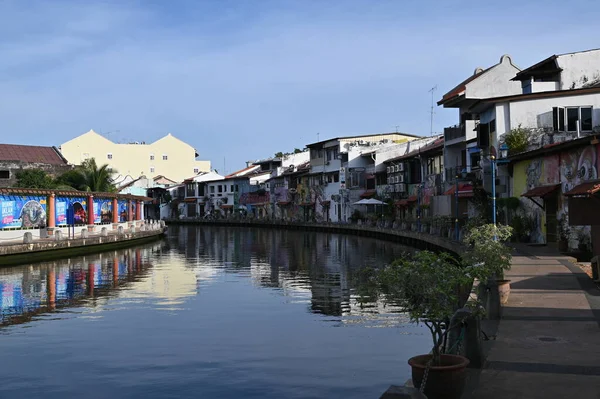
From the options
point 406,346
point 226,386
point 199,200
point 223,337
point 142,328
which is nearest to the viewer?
point 226,386

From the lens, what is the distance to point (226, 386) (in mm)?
11852

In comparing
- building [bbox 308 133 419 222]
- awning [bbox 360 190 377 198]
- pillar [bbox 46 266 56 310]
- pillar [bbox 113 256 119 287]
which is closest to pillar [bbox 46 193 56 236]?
pillar [bbox 113 256 119 287]

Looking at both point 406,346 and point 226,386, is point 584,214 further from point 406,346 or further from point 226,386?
point 226,386

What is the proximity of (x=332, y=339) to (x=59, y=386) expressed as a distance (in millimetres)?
6165

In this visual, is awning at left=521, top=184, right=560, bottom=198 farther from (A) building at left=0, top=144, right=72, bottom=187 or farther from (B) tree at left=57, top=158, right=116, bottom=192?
(A) building at left=0, top=144, right=72, bottom=187

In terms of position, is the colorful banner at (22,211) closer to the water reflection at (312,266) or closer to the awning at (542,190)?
the water reflection at (312,266)

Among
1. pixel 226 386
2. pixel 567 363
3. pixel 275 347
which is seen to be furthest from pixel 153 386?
pixel 567 363

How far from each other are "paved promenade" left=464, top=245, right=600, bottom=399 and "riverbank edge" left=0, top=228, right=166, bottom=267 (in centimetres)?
2654

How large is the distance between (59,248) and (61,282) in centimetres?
1300

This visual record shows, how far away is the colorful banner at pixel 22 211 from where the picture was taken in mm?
40156

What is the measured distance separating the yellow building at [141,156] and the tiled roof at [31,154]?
19362 millimetres

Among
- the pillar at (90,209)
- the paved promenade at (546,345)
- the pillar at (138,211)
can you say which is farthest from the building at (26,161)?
the paved promenade at (546,345)

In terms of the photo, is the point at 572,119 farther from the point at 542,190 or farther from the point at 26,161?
the point at 26,161

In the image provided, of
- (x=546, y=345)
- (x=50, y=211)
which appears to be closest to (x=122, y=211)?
(x=50, y=211)
